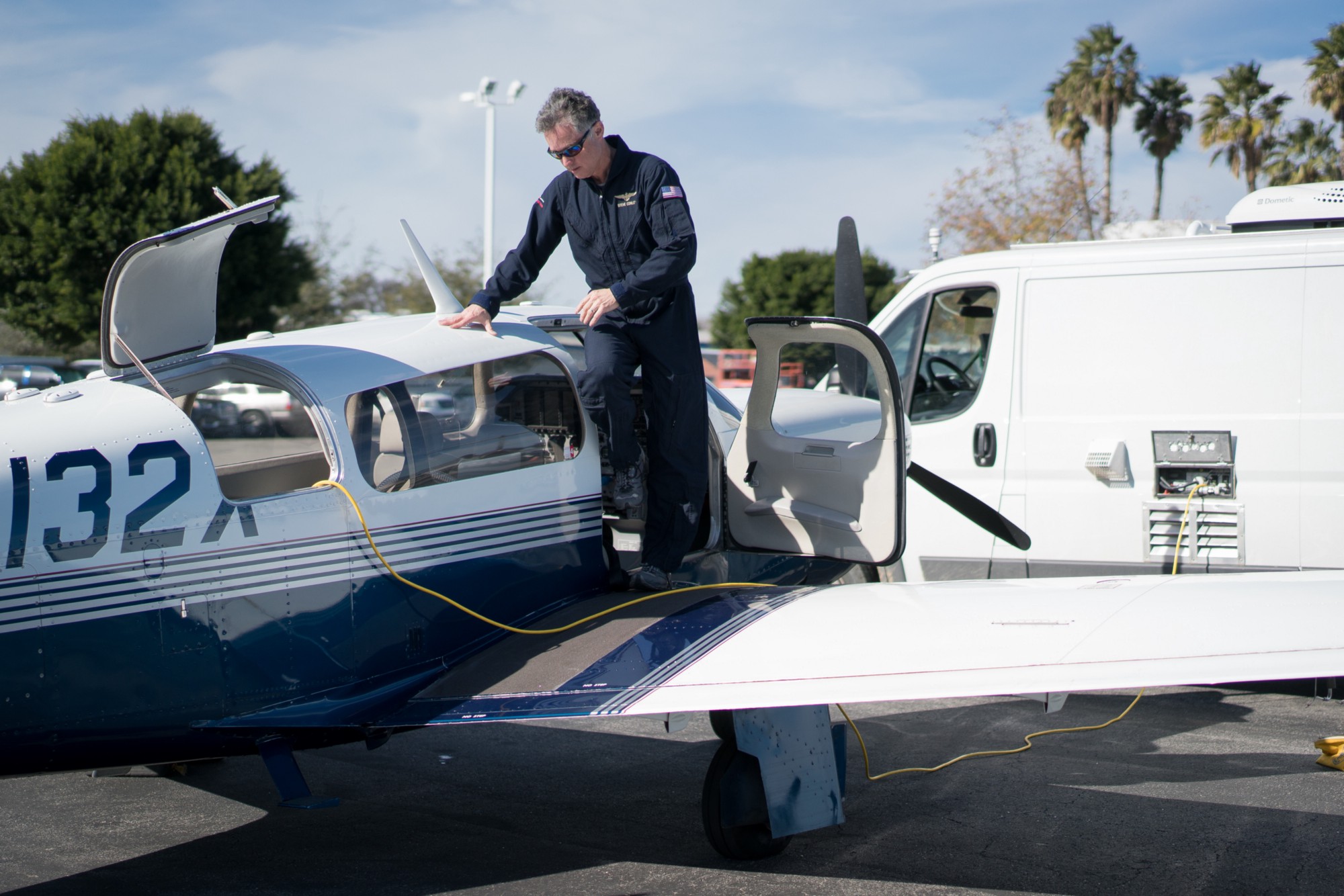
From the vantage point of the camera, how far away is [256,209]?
369 cm

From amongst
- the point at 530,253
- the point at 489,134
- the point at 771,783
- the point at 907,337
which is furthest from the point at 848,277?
the point at 489,134

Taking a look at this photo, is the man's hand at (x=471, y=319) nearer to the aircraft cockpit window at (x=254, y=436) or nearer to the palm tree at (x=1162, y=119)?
the aircraft cockpit window at (x=254, y=436)

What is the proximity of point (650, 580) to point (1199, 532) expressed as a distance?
345 centimetres

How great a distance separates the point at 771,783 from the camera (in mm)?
3998

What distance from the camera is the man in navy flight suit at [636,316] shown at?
4.37 meters

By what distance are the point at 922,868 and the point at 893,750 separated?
1560 millimetres

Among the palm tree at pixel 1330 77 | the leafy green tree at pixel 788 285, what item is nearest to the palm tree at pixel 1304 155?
the palm tree at pixel 1330 77

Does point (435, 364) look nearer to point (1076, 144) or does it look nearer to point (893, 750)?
point (893, 750)

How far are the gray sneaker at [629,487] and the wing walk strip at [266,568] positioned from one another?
242 mm

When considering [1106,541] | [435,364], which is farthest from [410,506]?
[1106,541]

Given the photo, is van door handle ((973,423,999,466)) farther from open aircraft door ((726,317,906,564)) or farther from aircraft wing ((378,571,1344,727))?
aircraft wing ((378,571,1344,727))

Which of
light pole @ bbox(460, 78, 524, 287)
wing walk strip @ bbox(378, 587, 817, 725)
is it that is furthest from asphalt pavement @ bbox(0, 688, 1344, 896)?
light pole @ bbox(460, 78, 524, 287)

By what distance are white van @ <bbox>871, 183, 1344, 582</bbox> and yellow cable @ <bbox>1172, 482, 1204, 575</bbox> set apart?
0.01 m

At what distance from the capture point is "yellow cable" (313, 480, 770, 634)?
3.87 metres
